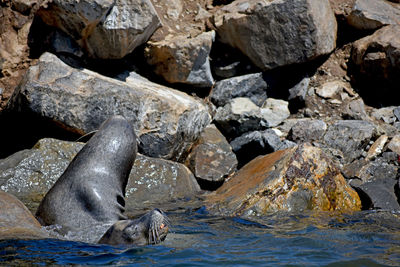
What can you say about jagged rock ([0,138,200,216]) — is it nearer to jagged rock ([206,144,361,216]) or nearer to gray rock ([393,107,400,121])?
jagged rock ([206,144,361,216])

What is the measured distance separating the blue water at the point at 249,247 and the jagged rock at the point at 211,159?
6.52ft

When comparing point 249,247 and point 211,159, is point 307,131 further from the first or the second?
point 249,247

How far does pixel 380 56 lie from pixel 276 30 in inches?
79.7

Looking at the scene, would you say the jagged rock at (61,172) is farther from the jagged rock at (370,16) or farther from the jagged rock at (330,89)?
the jagged rock at (370,16)

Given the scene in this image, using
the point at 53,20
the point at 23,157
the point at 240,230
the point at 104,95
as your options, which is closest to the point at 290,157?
the point at 240,230

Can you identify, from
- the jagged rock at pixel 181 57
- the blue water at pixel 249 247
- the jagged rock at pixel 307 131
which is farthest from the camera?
the jagged rock at pixel 181 57

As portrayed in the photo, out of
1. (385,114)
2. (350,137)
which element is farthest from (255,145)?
(385,114)

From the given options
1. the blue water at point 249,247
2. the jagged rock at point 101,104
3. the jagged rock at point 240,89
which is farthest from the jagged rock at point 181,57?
the blue water at point 249,247

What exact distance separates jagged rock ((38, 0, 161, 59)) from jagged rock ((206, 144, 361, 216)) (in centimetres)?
328

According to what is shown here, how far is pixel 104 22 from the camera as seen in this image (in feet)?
28.1

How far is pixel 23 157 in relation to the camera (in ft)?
23.9

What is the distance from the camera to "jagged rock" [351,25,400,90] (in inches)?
399

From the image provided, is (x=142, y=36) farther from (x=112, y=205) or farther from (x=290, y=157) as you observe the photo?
(x=112, y=205)

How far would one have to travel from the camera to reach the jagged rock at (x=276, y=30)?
398 inches
